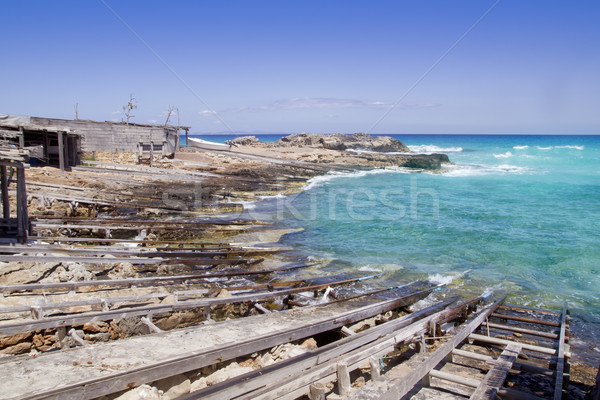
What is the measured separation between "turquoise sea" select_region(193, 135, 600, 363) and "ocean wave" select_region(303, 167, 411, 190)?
0.36 m

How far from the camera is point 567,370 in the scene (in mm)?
5645

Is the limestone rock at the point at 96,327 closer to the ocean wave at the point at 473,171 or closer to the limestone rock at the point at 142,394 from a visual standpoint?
the limestone rock at the point at 142,394

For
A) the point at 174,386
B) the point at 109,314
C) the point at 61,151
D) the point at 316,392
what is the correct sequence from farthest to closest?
the point at 61,151 < the point at 109,314 < the point at 174,386 < the point at 316,392

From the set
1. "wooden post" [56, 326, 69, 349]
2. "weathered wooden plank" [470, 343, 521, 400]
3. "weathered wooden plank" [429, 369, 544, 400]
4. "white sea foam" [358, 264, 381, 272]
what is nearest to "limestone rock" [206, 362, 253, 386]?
"wooden post" [56, 326, 69, 349]

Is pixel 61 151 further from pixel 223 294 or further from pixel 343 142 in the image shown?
pixel 343 142

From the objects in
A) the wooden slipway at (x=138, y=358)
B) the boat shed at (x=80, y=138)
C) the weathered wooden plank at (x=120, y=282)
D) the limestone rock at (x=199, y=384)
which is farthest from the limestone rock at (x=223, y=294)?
the boat shed at (x=80, y=138)

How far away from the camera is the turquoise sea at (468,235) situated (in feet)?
36.6

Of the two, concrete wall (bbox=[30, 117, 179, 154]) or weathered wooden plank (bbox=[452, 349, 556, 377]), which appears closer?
weathered wooden plank (bbox=[452, 349, 556, 377])

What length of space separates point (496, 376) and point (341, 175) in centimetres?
3155

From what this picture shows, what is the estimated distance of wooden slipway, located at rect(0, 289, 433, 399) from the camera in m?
3.80

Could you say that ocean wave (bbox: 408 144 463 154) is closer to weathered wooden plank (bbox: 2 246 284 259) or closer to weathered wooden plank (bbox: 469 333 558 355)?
weathered wooden plank (bbox: 2 246 284 259)

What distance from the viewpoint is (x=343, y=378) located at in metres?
4.36

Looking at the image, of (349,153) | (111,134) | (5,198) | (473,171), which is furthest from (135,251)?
(349,153)

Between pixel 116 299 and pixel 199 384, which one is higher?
pixel 116 299
